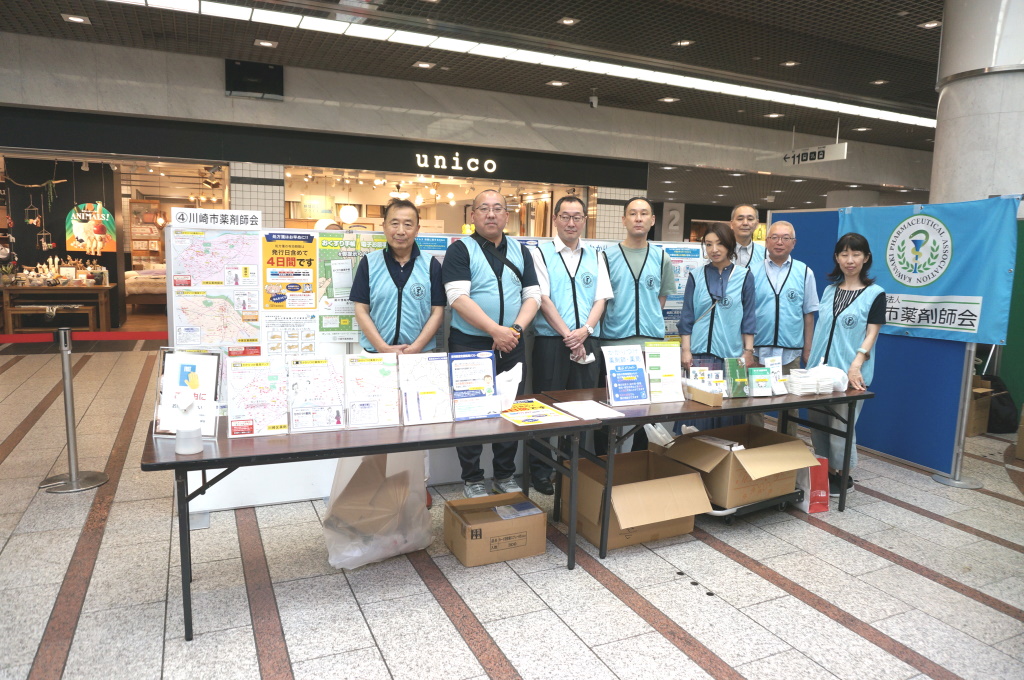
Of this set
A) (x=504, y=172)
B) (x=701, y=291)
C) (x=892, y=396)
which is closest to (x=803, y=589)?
(x=701, y=291)

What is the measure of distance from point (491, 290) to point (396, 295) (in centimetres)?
51

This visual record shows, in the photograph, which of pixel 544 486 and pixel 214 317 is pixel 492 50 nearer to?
pixel 214 317

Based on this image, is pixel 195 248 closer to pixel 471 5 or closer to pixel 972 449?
pixel 471 5

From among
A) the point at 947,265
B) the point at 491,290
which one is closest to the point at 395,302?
the point at 491,290

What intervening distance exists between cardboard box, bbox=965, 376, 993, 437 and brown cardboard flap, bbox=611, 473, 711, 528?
376 cm

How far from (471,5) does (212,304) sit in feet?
13.2

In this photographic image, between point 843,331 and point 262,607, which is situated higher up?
point 843,331

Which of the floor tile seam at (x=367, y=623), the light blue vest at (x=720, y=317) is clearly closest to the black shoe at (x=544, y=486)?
the light blue vest at (x=720, y=317)

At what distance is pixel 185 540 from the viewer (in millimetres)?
2295

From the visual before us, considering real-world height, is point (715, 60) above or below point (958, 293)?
above

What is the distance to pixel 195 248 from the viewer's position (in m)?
3.37

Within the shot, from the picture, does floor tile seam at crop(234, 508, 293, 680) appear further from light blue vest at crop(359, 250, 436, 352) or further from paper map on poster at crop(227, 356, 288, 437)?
light blue vest at crop(359, 250, 436, 352)

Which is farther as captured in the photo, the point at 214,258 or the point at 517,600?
the point at 214,258

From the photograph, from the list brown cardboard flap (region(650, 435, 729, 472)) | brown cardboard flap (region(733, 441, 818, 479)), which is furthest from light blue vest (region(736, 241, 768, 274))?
brown cardboard flap (region(650, 435, 729, 472))
